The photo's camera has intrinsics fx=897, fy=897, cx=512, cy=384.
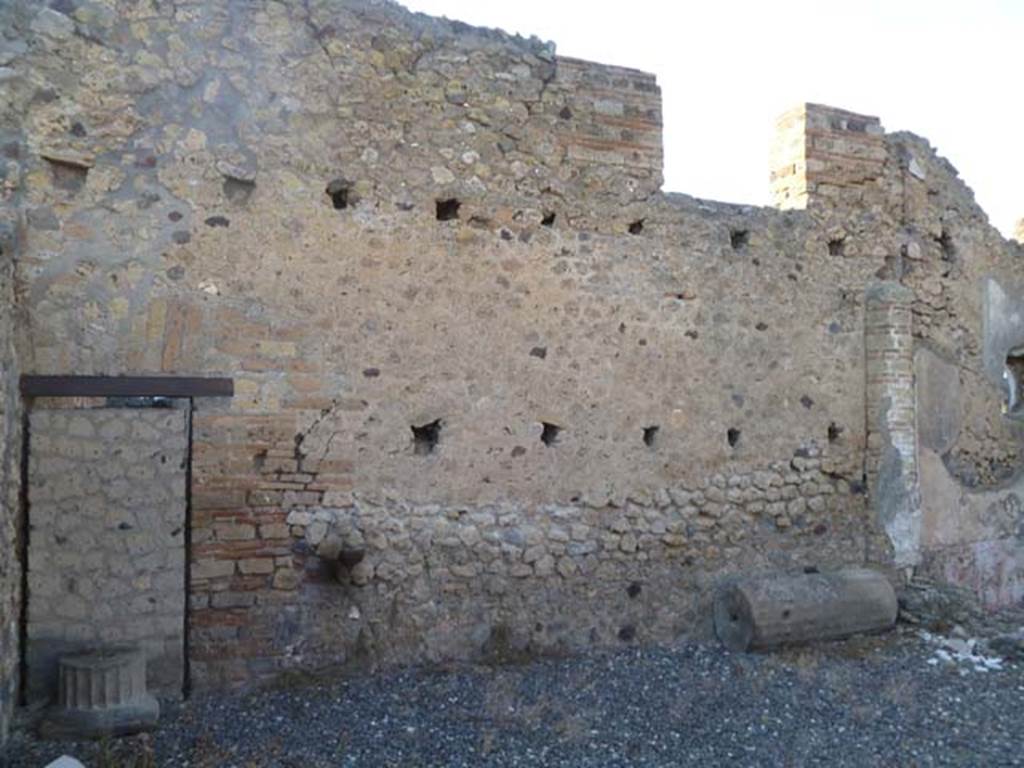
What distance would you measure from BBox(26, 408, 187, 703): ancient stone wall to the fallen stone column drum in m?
3.73

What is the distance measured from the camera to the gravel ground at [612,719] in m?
4.32

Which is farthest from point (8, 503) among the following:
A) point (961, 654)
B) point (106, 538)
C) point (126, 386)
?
point (961, 654)

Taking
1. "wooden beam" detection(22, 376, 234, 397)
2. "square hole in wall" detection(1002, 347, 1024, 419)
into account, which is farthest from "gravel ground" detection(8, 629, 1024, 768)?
"square hole in wall" detection(1002, 347, 1024, 419)

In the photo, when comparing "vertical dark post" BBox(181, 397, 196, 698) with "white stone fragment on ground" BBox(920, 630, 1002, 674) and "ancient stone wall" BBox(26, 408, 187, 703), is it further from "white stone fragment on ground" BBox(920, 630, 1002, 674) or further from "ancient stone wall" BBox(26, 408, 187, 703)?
"white stone fragment on ground" BBox(920, 630, 1002, 674)

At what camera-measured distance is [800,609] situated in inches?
253

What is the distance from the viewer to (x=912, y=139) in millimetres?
7934

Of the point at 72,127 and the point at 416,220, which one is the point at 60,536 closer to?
the point at 72,127

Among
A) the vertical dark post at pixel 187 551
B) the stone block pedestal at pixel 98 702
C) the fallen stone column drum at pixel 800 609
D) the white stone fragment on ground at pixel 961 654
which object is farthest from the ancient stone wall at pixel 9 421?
the white stone fragment on ground at pixel 961 654

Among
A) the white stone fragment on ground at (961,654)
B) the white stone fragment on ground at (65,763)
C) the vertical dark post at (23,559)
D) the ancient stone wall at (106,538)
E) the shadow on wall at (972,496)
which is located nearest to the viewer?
the white stone fragment on ground at (65,763)

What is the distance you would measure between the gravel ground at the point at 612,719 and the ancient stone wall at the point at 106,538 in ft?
1.56

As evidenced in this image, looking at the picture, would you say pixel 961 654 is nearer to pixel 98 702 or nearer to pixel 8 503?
pixel 98 702

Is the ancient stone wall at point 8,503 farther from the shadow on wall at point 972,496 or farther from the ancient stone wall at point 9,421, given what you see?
the shadow on wall at point 972,496

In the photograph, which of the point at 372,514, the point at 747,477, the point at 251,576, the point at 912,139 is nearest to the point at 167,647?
the point at 251,576

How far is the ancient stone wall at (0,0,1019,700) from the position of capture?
16.8ft
